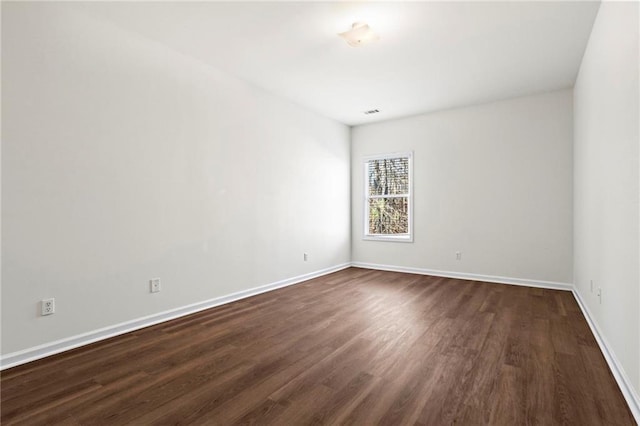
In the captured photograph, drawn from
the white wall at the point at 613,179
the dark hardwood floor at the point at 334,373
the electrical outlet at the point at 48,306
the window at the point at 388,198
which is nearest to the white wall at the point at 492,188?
the window at the point at 388,198

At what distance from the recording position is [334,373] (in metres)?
2.18

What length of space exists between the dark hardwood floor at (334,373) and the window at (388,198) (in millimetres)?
2450

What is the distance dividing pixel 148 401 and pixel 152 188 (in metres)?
1.95

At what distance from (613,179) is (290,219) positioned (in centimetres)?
357

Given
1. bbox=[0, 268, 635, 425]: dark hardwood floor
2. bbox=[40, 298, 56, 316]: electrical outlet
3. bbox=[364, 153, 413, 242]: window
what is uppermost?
bbox=[364, 153, 413, 242]: window

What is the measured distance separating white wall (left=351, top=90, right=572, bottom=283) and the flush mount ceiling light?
2.91m

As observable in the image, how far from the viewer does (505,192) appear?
4844mm

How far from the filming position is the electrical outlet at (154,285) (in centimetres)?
315

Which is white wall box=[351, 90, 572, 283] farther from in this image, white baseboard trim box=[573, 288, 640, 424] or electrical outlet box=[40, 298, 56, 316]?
electrical outlet box=[40, 298, 56, 316]

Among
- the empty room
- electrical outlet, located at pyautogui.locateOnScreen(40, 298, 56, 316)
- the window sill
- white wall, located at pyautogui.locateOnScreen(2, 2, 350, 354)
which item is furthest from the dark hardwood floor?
the window sill

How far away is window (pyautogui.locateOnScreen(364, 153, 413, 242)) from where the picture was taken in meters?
5.79

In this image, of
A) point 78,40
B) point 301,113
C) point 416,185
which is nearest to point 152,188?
point 78,40

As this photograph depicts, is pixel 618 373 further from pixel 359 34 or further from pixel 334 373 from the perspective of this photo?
pixel 359 34

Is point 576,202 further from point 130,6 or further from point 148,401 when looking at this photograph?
point 130,6
